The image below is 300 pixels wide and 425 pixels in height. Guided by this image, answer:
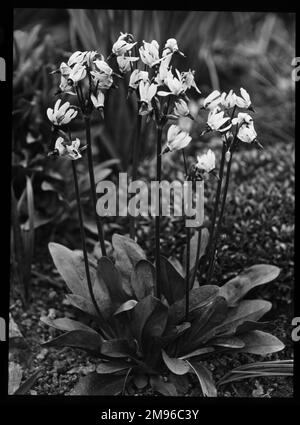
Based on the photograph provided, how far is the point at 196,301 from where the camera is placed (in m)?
2.51

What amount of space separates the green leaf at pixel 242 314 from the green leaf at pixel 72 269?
562mm

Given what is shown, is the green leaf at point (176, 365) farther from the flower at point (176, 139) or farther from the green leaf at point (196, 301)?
the flower at point (176, 139)

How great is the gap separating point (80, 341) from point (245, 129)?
39.0 inches

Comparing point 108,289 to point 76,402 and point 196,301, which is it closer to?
point 196,301

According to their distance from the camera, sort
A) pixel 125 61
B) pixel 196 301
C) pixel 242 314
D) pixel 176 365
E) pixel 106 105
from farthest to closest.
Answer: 1. pixel 106 105
2. pixel 242 314
3. pixel 196 301
4. pixel 176 365
5. pixel 125 61

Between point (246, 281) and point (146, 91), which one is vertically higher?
point (146, 91)

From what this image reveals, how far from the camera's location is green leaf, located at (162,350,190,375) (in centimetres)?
237

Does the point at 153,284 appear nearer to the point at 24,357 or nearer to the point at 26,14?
the point at 24,357

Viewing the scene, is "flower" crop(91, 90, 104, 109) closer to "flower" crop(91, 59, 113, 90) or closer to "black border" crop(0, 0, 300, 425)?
"flower" crop(91, 59, 113, 90)

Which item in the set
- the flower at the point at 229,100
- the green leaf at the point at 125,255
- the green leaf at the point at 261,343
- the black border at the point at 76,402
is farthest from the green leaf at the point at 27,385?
the flower at the point at 229,100

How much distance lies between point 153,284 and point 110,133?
5.10ft

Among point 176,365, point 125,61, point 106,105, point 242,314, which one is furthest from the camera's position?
point 106,105

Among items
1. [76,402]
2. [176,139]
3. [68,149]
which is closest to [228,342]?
[76,402]
